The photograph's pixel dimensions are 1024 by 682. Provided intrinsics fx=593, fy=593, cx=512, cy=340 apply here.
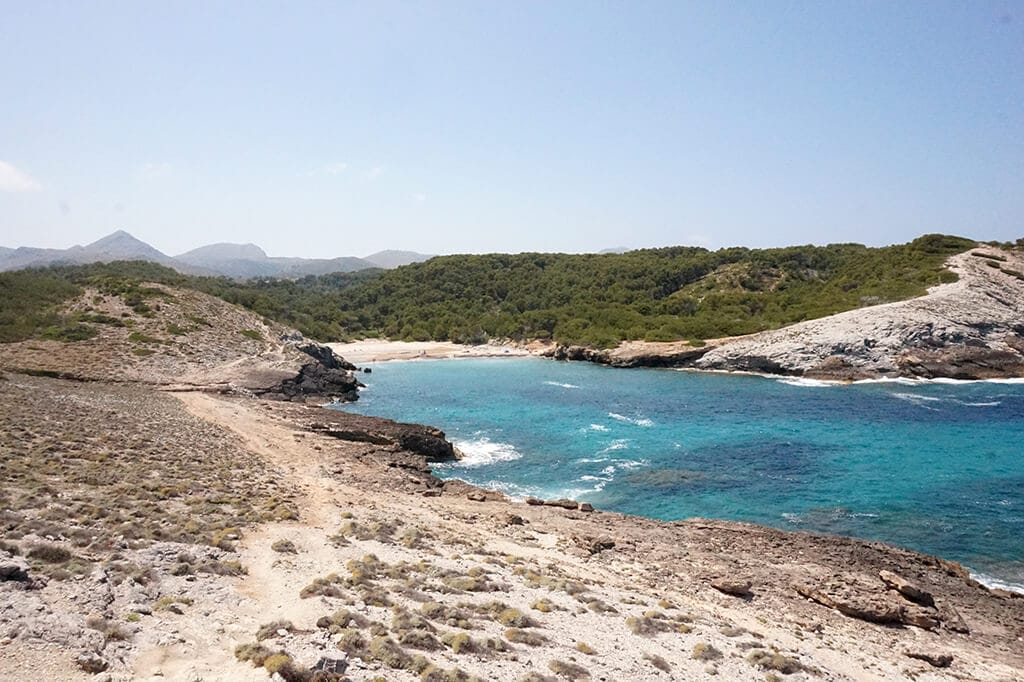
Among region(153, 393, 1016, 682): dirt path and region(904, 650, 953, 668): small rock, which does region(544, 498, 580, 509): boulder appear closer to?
region(153, 393, 1016, 682): dirt path

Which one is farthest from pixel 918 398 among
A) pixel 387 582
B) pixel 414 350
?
pixel 414 350

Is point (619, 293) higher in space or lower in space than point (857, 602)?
higher

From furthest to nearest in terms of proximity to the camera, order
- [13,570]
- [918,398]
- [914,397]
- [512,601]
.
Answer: [914,397]
[918,398]
[512,601]
[13,570]

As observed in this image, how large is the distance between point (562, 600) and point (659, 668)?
3.34 metres

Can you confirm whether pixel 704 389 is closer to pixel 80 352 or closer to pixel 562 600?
pixel 562 600

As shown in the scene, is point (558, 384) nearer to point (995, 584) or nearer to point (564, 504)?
point (564, 504)

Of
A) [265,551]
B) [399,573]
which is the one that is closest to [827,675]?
[399,573]

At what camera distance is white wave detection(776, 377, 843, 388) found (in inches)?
2335

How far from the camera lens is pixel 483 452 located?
37062 millimetres

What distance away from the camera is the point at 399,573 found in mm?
14781

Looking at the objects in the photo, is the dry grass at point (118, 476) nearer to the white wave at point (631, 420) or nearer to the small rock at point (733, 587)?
the small rock at point (733, 587)

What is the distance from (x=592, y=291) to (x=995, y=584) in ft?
305

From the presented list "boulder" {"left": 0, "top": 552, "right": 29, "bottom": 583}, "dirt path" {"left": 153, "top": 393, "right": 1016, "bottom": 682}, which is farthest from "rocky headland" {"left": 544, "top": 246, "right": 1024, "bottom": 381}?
"boulder" {"left": 0, "top": 552, "right": 29, "bottom": 583}

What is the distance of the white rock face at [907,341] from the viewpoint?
62062mm
